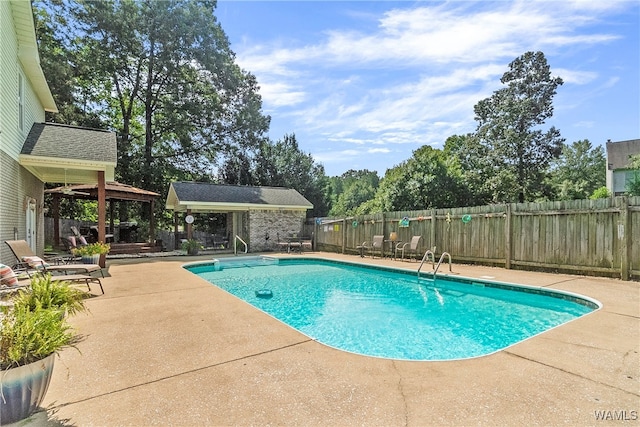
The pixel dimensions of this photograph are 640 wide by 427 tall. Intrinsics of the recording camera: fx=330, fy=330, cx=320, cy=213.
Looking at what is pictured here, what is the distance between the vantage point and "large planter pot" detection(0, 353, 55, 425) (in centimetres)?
219

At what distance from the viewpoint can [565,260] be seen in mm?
8734

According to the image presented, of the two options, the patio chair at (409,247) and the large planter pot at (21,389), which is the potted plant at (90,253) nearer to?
the large planter pot at (21,389)

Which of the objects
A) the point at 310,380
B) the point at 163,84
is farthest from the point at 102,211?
the point at 163,84

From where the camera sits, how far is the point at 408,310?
693 cm

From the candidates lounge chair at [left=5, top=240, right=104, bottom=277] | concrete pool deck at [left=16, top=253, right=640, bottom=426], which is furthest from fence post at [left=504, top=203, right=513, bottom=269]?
lounge chair at [left=5, top=240, right=104, bottom=277]

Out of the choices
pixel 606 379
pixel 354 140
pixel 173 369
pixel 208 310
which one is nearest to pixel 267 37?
pixel 208 310

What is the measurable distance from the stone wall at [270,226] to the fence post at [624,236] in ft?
46.0

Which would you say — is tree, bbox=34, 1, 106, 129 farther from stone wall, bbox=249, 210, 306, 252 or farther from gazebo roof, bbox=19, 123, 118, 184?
stone wall, bbox=249, 210, 306, 252

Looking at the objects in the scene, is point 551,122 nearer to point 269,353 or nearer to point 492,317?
point 492,317

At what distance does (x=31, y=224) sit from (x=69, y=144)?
10.6 ft

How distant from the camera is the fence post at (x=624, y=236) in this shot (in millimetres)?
7582

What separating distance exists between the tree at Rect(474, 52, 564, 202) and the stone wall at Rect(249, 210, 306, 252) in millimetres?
13738

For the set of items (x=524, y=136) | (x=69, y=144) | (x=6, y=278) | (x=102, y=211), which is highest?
(x=524, y=136)

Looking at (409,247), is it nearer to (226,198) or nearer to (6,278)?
(226,198)
